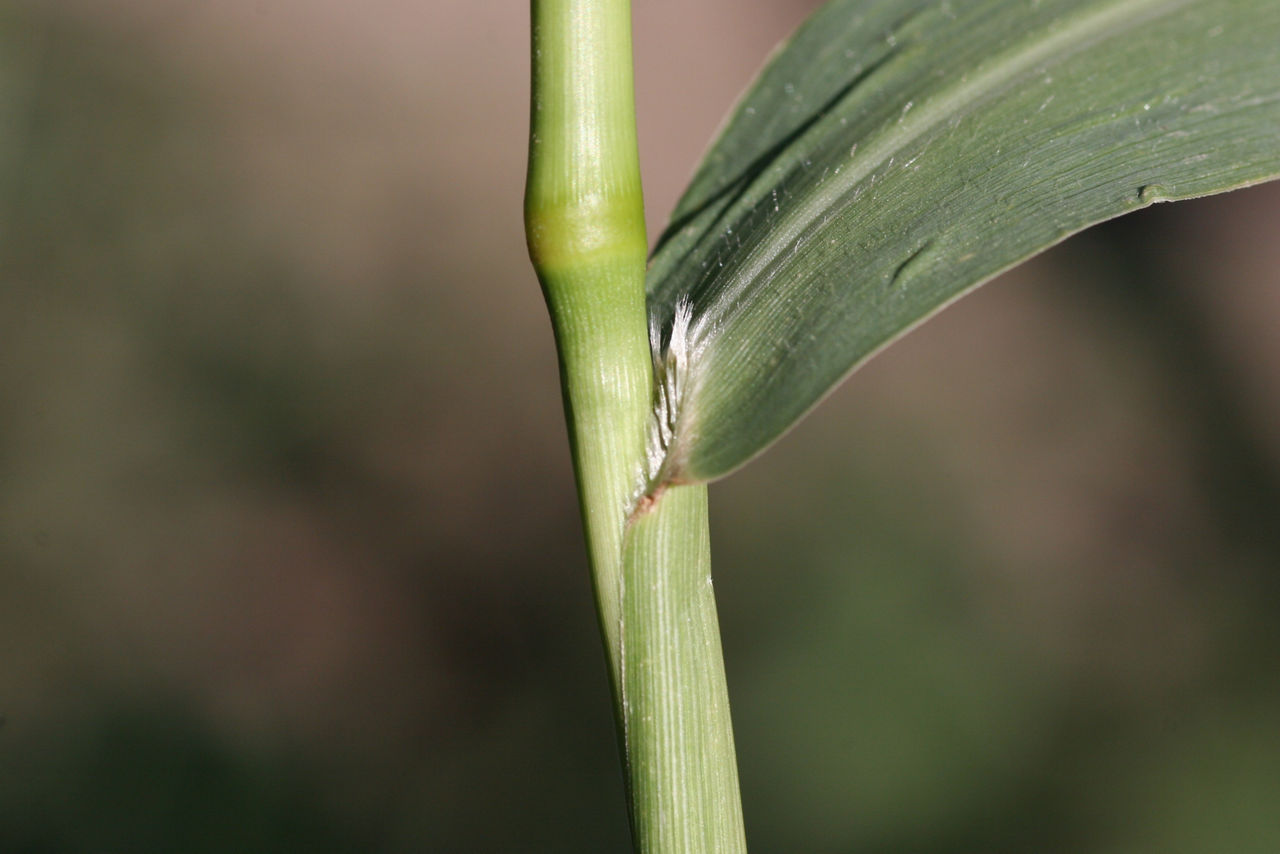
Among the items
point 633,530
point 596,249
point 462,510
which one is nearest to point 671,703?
point 633,530

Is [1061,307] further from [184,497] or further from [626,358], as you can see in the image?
[626,358]

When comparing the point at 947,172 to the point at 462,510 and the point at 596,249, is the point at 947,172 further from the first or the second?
the point at 462,510

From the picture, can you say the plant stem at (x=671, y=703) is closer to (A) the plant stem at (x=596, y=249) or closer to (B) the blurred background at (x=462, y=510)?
(A) the plant stem at (x=596, y=249)

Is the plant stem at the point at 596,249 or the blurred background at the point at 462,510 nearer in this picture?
the plant stem at the point at 596,249

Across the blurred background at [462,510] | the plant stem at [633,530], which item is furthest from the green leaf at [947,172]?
the blurred background at [462,510]

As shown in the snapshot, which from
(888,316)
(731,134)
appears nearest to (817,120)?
(731,134)

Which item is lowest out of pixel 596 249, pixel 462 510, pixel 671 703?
pixel 671 703

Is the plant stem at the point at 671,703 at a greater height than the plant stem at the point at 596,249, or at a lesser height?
lesser
